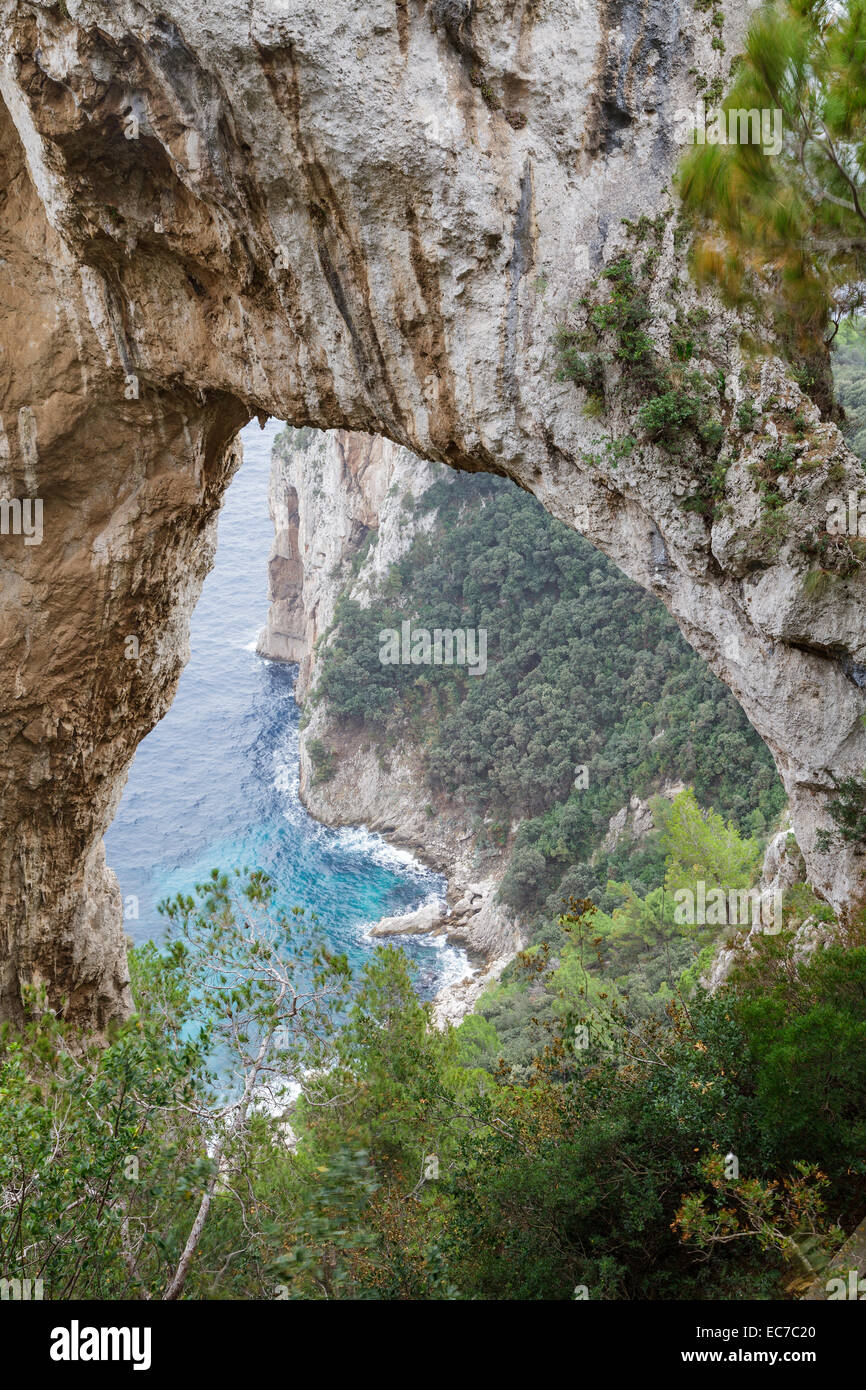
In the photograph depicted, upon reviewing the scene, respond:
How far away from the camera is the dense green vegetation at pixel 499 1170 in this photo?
20.3 ft

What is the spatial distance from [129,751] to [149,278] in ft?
20.4

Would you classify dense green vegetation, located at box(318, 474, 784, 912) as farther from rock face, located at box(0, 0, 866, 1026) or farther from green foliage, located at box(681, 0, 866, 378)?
green foliage, located at box(681, 0, 866, 378)

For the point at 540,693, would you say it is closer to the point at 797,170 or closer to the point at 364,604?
the point at 364,604

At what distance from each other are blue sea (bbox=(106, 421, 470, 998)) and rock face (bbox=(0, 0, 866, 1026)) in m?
26.5

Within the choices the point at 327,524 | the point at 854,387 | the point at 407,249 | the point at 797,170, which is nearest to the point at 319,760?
the point at 327,524

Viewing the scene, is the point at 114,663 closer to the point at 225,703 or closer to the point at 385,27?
the point at 385,27

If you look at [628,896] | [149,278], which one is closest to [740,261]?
[149,278]

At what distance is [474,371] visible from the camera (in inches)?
314

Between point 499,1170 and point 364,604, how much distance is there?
40347 mm

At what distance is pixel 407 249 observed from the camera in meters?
7.68

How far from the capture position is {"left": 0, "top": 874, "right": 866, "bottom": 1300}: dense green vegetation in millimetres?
6188

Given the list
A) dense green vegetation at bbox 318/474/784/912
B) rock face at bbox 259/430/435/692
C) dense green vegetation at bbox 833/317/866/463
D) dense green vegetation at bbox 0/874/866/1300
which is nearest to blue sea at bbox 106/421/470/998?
rock face at bbox 259/430/435/692

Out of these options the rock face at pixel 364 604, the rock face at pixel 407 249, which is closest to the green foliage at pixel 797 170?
the rock face at pixel 407 249

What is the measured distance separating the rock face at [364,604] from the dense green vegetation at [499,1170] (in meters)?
23.2
